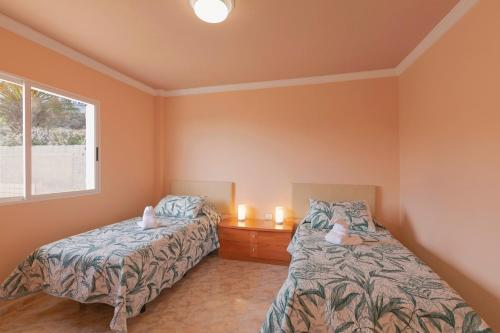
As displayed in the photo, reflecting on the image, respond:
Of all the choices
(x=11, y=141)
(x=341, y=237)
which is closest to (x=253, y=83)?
(x=341, y=237)

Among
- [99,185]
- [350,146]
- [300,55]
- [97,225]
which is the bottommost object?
[97,225]

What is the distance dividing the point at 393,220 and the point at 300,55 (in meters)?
2.29

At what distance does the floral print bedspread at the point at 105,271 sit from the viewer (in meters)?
1.71

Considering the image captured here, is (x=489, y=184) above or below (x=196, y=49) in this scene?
below

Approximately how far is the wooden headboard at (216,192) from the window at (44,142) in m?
1.22

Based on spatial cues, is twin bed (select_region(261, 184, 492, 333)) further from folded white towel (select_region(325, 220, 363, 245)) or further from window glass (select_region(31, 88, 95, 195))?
window glass (select_region(31, 88, 95, 195))

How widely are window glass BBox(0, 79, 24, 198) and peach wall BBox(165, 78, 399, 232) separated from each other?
1827 mm

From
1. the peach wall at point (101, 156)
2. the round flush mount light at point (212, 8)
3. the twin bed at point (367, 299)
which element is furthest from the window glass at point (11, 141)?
the twin bed at point (367, 299)

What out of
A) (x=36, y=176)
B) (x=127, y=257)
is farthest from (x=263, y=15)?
(x=36, y=176)

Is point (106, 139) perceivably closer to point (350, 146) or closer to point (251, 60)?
point (251, 60)

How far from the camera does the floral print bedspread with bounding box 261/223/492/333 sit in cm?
118

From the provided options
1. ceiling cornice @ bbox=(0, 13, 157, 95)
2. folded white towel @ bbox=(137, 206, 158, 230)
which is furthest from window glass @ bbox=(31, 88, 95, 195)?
folded white towel @ bbox=(137, 206, 158, 230)

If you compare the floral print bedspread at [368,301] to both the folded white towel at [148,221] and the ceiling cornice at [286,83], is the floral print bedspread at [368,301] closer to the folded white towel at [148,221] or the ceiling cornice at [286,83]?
the folded white towel at [148,221]

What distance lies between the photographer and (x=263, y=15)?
1.85 meters
